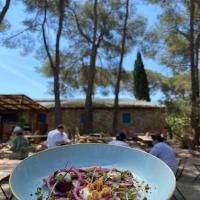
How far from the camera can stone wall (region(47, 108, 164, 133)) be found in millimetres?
31594

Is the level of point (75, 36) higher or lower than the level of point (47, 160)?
higher

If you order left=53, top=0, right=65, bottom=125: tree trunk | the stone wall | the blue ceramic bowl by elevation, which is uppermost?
left=53, top=0, right=65, bottom=125: tree trunk

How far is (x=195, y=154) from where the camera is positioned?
16406mm

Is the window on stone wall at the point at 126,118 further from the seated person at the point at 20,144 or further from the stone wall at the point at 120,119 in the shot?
the seated person at the point at 20,144

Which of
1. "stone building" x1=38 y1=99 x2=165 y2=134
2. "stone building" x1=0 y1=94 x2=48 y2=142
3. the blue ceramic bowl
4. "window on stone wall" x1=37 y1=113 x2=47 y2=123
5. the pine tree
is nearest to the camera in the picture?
the blue ceramic bowl

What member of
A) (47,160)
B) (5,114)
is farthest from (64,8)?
(47,160)

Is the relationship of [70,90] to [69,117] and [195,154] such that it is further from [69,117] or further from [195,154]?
[195,154]

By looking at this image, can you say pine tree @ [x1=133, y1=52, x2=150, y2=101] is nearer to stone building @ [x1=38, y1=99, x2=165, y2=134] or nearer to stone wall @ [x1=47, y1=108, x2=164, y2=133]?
stone building @ [x1=38, y1=99, x2=165, y2=134]

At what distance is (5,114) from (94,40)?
29.8 ft

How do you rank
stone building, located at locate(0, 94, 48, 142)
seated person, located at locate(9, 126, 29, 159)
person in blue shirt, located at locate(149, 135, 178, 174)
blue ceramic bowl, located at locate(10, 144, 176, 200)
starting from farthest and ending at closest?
stone building, located at locate(0, 94, 48, 142)
seated person, located at locate(9, 126, 29, 159)
person in blue shirt, located at locate(149, 135, 178, 174)
blue ceramic bowl, located at locate(10, 144, 176, 200)

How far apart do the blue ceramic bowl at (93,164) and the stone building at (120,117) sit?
26.6 meters

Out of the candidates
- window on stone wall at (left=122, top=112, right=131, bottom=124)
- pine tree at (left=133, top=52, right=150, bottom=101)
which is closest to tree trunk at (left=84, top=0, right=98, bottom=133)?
window on stone wall at (left=122, top=112, right=131, bottom=124)

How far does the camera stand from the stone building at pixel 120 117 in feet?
104

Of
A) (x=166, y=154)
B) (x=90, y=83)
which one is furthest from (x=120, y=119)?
(x=166, y=154)
